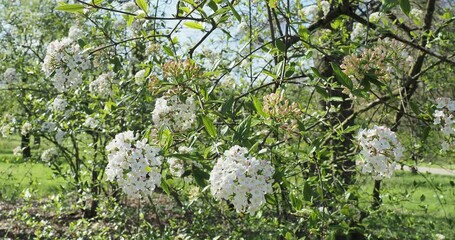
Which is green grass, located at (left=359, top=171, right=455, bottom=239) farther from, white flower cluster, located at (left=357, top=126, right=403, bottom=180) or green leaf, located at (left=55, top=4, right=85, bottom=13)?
green leaf, located at (left=55, top=4, right=85, bottom=13)

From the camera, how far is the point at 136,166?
6.24 ft

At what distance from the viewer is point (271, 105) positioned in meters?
2.08

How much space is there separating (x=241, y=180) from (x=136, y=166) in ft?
1.33

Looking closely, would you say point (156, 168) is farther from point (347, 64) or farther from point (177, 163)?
→ point (347, 64)

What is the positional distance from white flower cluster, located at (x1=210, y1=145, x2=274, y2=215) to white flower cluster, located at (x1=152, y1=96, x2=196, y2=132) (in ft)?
1.88

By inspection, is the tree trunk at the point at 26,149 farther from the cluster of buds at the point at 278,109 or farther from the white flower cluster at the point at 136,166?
the cluster of buds at the point at 278,109

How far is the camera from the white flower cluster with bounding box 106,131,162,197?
191 centimetres

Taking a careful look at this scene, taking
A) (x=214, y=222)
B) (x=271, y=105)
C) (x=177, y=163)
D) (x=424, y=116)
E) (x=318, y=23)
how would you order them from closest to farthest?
(x=271, y=105) < (x=177, y=163) < (x=424, y=116) < (x=318, y=23) < (x=214, y=222)

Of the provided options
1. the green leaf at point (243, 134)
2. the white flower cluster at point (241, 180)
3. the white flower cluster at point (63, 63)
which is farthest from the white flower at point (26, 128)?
the white flower cluster at point (241, 180)

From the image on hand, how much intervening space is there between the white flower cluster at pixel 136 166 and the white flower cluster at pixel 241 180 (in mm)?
244

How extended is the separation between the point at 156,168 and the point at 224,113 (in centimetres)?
48

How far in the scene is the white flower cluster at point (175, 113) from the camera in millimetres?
2359

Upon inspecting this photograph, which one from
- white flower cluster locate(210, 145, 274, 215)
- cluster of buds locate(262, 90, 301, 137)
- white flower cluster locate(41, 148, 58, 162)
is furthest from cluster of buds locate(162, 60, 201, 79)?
white flower cluster locate(41, 148, 58, 162)

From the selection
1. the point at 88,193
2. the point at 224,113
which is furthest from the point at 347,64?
the point at 88,193
